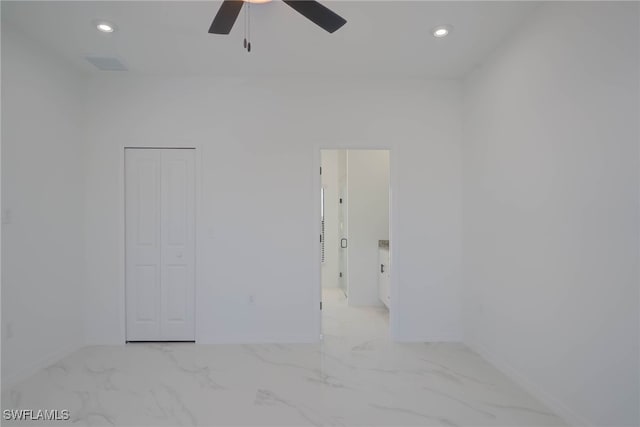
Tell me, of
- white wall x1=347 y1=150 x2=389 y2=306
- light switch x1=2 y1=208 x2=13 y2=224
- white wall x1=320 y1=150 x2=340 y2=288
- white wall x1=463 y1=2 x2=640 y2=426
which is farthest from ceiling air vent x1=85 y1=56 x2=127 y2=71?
white wall x1=320 y1=150 x2=340 y2=288

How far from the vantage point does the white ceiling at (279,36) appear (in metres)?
2.39

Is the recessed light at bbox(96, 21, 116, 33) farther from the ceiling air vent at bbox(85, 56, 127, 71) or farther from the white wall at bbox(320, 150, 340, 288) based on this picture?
the white wall at bbox(320, 150, 340, 288)

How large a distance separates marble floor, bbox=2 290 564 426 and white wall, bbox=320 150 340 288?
2770mm

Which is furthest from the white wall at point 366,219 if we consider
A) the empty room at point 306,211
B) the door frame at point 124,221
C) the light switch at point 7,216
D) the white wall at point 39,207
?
the light switch at point 7,216

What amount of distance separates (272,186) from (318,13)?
1.91 meters

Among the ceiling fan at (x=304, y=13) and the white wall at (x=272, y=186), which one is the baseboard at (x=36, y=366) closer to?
the white wall at (x=272, y=186)

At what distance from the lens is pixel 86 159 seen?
3.50 metres

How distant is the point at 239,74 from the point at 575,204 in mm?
3157

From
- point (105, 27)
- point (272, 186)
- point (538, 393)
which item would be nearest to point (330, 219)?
point (272, 186)

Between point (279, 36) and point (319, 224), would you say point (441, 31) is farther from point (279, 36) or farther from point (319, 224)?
point (319, 224)

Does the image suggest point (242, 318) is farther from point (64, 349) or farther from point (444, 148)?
point (444, 148)

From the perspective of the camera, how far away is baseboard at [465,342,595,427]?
210 centimetres

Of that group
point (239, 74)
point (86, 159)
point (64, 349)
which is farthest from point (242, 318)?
point (239, 74)

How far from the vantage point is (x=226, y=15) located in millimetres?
2020
